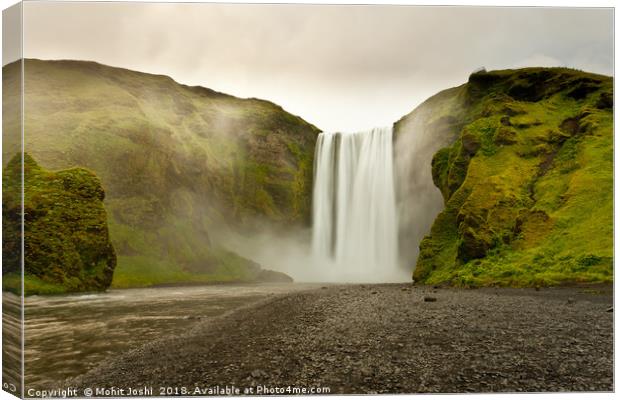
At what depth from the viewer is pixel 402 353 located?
870 cm

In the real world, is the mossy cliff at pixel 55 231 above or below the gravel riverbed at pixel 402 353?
above

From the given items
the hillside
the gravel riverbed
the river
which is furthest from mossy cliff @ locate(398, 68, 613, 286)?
the river

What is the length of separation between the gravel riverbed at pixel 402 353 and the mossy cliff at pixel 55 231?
2.72 meters

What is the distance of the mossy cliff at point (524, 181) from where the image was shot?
37.7 feet

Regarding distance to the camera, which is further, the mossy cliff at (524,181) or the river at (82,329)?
the mossy cliff at (524,181)

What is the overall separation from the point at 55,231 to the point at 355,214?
39.5 ft

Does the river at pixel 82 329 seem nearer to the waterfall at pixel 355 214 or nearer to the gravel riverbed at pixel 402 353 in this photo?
the gravel riverbed at pixel 402 353

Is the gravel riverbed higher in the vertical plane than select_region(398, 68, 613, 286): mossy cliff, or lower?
lower

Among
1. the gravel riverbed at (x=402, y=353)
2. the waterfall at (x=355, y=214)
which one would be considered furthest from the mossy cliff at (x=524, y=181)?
the waterfall at (x=355, y=214)

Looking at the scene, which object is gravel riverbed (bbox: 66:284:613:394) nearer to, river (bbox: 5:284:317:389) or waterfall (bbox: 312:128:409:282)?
river (bbox: 5:284:317:389)

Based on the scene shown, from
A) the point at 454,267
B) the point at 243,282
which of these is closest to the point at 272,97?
the point at 454,267

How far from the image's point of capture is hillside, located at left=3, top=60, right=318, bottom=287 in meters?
24.0

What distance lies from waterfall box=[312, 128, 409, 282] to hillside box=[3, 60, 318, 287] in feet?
6.10

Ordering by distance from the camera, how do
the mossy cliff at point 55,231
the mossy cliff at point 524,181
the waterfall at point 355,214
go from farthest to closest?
the waterfall at point 355,214
the mossy cliff at point 524,181
the mossy cliff at point 55,231
